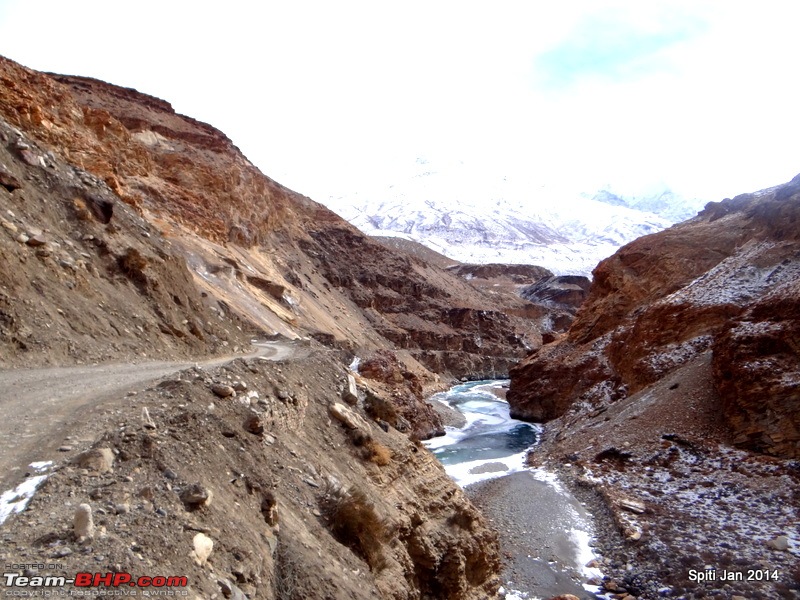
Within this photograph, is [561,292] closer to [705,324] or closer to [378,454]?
[705,324]

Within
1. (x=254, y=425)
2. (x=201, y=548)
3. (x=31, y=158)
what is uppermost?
(x=31, y=158)

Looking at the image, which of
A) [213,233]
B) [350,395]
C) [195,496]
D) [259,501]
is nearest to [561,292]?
[213,233]

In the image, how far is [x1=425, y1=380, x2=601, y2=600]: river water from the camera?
1389 centimetres

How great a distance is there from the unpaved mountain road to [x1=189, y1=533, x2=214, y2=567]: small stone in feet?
5.22

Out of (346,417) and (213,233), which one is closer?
(346,417)

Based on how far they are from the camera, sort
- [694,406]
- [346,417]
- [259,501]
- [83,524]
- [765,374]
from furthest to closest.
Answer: [694,406], [765,374], [346,417], [259,501], [83,524]

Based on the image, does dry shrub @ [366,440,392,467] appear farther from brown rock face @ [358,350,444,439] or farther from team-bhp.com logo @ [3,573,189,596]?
brown rock face @ [358,350,444,439]

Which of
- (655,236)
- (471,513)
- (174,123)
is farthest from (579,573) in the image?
(174,123)

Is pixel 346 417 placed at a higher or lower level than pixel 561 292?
higher

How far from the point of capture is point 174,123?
174 ft

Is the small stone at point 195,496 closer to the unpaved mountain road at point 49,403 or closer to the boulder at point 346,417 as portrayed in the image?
the unpaved mountain road at point 49,403

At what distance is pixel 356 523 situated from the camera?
730cm

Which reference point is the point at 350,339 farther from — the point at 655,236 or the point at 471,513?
the point at 471,513

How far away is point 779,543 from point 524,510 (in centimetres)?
739
